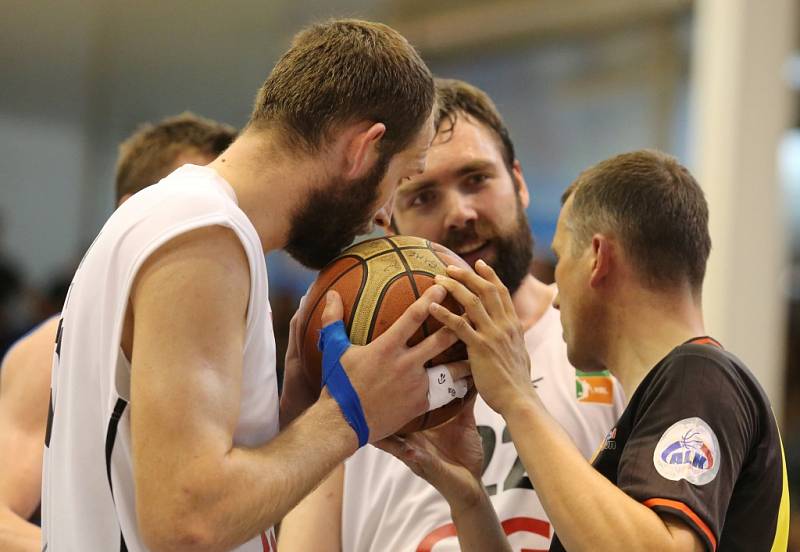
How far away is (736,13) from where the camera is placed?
6.04 m

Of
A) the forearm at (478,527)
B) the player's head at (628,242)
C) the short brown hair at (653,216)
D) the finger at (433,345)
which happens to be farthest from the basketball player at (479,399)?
the finger at (433,345)

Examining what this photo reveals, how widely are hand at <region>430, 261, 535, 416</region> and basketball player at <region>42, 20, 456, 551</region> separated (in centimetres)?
5

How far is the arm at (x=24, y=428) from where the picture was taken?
2.85 meters

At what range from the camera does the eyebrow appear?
2.89m

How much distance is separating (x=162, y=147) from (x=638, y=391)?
6.69ft

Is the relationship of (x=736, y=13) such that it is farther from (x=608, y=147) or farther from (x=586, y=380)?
(x=586, y=380)

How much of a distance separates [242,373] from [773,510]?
1.11 m

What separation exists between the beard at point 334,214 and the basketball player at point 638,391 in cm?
24

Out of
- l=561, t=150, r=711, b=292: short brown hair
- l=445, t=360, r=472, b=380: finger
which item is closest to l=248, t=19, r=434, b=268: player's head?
l=445, t=360, r=472, b=380: finger

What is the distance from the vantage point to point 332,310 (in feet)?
6.27

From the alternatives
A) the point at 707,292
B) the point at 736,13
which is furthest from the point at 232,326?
the point at 736,13

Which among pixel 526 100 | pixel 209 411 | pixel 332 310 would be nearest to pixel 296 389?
pixel 332 310

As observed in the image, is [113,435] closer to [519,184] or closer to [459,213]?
[459,213]

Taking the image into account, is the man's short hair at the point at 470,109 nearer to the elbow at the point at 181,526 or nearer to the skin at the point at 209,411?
the skin at the point at 209,411
